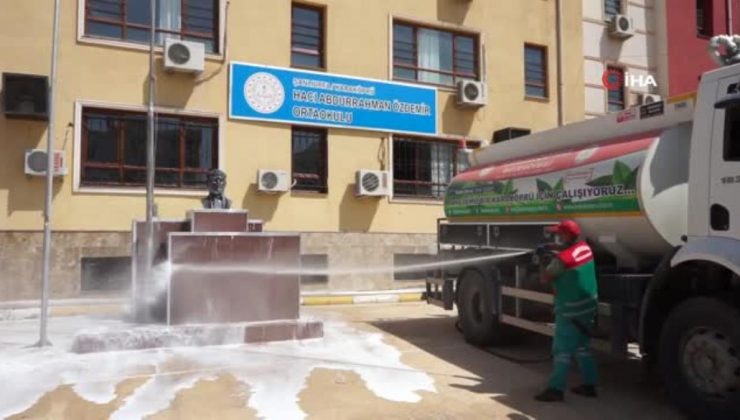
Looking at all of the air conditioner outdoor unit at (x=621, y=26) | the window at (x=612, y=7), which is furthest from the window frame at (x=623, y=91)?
the window at (x=612, y=7)

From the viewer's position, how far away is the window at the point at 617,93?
19.5 m

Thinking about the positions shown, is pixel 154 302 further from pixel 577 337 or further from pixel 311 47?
pixel 311 47

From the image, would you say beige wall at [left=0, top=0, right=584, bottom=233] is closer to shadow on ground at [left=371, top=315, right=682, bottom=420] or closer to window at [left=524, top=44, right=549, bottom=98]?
window at [left=524, top=44, right=549, bottom=98]

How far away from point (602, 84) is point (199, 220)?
14099 mm

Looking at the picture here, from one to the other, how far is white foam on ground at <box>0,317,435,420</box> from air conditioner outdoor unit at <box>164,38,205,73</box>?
571 cm

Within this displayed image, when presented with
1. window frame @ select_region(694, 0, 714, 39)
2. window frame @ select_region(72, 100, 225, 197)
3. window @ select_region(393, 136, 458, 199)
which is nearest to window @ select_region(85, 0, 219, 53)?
window frame @ select_region(72, 100, 225, 197)

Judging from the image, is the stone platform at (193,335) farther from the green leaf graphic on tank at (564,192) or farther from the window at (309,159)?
the window at (309,159)

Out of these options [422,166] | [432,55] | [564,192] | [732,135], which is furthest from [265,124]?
[732,135]

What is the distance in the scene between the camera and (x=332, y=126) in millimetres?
14758

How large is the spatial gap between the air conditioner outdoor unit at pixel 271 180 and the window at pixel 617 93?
35.0 feet

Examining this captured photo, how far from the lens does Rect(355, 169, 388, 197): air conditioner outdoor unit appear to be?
48.3 ft

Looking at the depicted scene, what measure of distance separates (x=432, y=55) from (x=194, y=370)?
11.4 meters

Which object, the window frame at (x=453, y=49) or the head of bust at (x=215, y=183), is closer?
the head of bust at (x=215, y=183)

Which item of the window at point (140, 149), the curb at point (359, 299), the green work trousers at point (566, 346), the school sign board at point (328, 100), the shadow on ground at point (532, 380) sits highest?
the school sign board at point (328, 100)
